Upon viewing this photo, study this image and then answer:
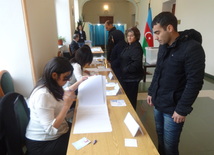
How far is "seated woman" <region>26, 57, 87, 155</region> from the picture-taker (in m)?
1.05

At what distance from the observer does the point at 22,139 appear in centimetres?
110

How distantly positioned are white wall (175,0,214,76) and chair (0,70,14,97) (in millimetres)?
4541

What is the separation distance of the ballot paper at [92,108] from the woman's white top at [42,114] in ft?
0.53

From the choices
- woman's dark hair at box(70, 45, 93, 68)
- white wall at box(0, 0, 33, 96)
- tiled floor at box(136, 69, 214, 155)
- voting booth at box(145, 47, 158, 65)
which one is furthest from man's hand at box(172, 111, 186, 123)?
voting booth at box(145, 47, 158, 65)

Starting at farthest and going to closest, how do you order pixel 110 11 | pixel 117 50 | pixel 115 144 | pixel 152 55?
pixel 110 11 → pixel 152 55 → pixel 117 50 → pixel 115 144

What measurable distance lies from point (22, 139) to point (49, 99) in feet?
1.08

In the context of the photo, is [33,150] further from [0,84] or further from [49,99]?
[0,84]

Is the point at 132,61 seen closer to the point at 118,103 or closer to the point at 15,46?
the point at 118,103

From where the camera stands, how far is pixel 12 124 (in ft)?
3.25

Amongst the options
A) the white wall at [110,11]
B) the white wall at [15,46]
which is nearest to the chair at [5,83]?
the white wall at [15,46]

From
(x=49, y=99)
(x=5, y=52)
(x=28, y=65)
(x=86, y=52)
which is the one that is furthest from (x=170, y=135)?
(x=5, y=52)

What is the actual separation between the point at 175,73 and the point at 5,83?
58.6 inches

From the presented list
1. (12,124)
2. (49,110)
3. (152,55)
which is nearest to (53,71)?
(49,110)

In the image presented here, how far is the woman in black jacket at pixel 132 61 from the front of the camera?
1974 millimetres
